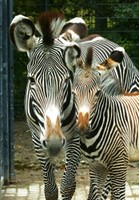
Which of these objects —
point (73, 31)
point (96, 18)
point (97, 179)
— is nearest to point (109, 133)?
point (97, 179)

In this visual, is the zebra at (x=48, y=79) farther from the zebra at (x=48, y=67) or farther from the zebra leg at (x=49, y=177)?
the zebra leg at (x=49, y=177)

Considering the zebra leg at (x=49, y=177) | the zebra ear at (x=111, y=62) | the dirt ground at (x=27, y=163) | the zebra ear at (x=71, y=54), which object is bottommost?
the dirt ground at (x=27, y=163)

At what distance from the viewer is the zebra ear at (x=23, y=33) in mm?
5812

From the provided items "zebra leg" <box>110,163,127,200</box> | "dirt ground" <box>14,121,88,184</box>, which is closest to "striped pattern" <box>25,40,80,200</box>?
"zebra leg" <box>110,163,127,200</box>

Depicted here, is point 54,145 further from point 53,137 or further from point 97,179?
point 97,179

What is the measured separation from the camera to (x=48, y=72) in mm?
5570

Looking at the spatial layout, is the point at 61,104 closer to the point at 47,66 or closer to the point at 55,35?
the point at 47,66

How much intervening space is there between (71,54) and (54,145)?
87 centimetres

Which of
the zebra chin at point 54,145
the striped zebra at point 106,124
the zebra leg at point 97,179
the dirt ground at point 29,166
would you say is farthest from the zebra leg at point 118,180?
the dirt ground at point 29,166

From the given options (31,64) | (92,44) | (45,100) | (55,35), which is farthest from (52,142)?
(92,44)

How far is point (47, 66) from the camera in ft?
18.4

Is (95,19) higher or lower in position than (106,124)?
higher

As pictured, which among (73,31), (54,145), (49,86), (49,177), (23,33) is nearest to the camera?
(54,145)

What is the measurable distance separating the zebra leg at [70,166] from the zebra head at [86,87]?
84cm
